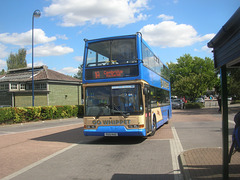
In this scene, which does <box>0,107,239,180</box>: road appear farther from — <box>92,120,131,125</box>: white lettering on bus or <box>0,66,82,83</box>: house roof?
<box>0,66,82,83</box>: house roof

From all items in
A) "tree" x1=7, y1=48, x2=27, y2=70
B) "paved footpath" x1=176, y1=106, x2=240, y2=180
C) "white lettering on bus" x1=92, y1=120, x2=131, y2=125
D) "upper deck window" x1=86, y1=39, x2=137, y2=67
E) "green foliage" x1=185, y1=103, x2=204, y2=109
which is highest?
"tree" x1=7, y1=48, x2=27, y2=70

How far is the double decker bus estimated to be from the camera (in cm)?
913

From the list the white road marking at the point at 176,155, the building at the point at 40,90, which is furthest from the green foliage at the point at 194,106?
the white road marking at the point at 176,155

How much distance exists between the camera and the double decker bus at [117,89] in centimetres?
913

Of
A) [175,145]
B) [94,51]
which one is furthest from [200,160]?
[94,51]

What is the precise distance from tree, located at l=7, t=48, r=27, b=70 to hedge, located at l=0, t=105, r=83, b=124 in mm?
50345

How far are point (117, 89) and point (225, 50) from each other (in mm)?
5238


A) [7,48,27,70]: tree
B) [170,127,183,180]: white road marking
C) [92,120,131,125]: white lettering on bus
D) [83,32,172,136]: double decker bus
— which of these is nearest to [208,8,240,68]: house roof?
[170,127,183,180]: white road marking

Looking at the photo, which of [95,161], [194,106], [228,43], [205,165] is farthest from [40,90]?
[228,43]

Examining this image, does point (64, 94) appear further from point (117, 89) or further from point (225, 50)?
point (225, 50)

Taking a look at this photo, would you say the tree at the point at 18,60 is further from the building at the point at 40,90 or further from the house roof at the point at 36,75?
the building at the point at 40,90

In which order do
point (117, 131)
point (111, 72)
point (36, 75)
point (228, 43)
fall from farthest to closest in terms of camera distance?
point (36, 75) < point (111, 72) < point (117, 131) < point (228, 43)

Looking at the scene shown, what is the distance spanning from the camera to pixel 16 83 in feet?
113

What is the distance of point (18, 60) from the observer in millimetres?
71688
